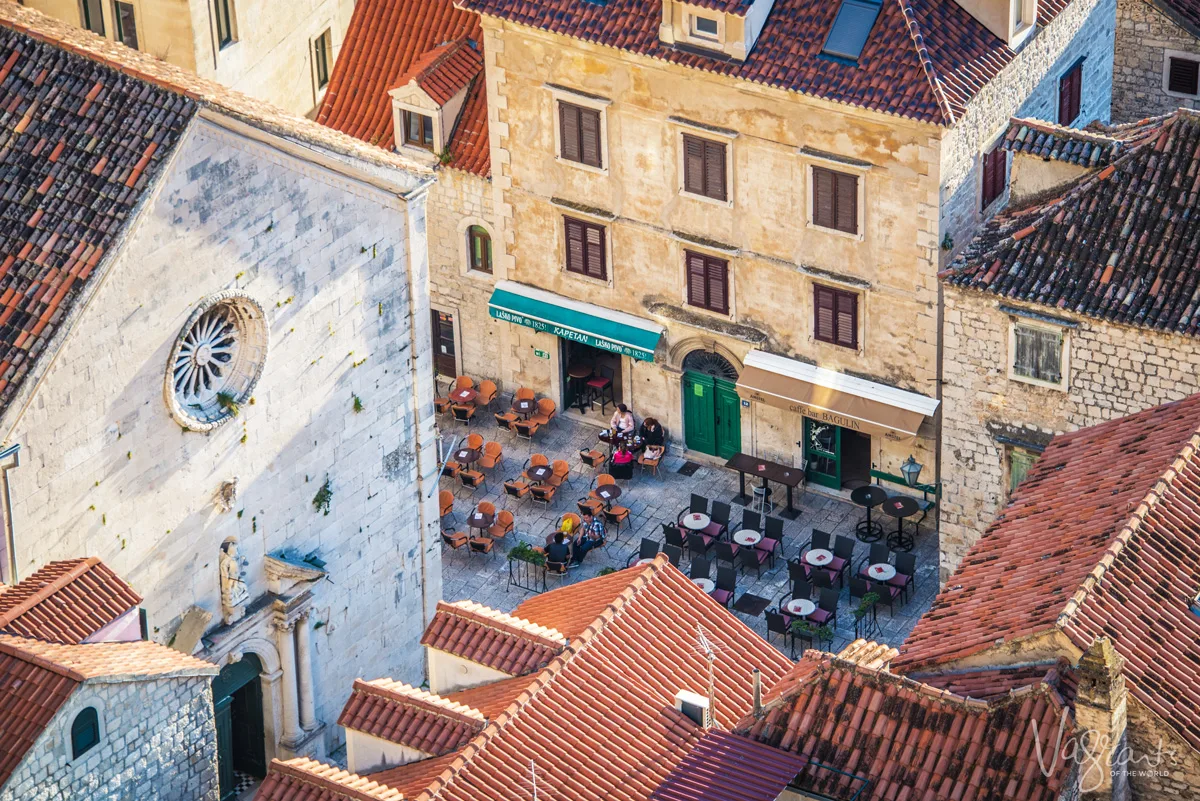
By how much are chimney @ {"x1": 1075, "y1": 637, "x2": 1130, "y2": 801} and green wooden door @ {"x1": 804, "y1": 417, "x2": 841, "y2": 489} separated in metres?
23.2

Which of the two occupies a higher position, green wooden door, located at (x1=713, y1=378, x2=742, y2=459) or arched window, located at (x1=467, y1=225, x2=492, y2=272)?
arched window, located at (x1=467, y1=225, x2=492, y2=272)

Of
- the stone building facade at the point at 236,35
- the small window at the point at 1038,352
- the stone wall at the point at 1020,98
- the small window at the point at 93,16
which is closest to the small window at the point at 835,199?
the stone wall at the point at 1020,98

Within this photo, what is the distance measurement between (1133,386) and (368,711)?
59.4 ft

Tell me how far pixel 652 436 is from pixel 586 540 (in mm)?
4475

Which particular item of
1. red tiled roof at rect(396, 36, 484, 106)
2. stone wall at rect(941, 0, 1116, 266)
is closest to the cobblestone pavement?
stone wall at rect(941, 0, 1116, 266)

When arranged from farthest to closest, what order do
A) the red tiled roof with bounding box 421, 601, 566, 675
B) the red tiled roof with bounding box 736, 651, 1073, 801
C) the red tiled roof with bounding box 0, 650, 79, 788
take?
1. the red tiled roof with bounding box 421, 601, 566, 675
2. the red tiled roof with bounding box 0, 650, 79, 788
3. the red tiled roof with bounding box 736, 651, 1073, 801

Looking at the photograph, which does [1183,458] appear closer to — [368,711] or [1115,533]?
[1115,533]

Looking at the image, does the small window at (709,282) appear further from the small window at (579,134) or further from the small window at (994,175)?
the small window at (994,175)

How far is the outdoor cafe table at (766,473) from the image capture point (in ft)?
202

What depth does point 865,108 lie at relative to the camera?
57.1m

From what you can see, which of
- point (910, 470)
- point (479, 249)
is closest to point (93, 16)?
point (479, 249)

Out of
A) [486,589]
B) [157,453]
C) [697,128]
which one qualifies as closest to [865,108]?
[697,128]

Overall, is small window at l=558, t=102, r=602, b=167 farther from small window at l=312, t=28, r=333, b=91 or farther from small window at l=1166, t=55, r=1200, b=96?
small window at l=1166, t=55, r=1200, b=96

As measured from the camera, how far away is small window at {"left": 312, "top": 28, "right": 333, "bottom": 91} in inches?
2734
